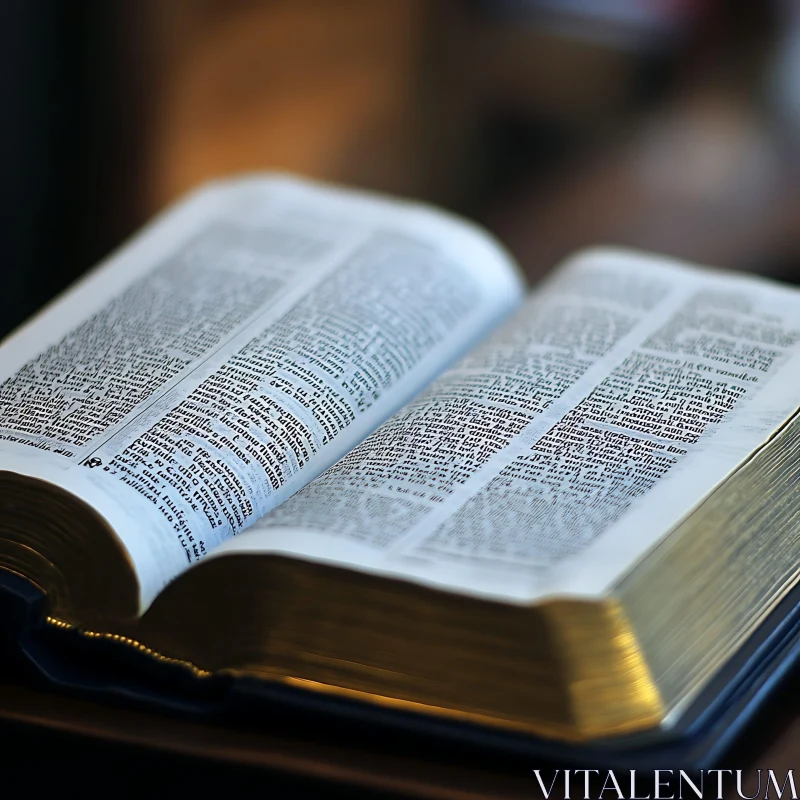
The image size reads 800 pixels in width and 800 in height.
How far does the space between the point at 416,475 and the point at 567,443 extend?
68mm

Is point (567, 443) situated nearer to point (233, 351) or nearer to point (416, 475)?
point (416, 475)

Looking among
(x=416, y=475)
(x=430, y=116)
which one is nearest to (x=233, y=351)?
(x=416, y=475)

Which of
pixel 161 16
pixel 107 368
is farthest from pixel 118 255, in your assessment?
pixel 161 16

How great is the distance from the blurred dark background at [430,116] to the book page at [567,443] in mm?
893

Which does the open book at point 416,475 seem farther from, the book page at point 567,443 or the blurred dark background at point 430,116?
the blurred dark background at point 430,116

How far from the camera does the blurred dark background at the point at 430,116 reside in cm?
153

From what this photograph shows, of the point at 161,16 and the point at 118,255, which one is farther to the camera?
the point at 161,16

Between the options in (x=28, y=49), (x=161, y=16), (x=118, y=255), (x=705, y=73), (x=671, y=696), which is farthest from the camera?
(x=705, y=73)

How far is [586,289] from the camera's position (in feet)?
2.15

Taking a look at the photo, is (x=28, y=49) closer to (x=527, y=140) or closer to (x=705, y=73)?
(x=527, y=140)

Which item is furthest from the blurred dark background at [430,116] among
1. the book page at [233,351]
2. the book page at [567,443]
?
the book page at [567,443]

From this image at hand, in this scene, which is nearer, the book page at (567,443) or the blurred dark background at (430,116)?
the book page at (567,443)

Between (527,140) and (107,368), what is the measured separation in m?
1.78

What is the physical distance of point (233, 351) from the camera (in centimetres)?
60
